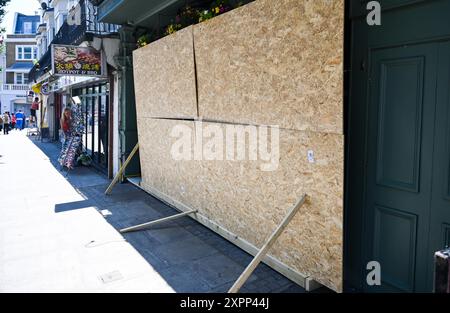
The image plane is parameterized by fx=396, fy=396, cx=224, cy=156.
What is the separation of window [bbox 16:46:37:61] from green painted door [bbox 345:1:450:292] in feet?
168

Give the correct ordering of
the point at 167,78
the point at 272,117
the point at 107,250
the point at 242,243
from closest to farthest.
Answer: the point at 272,117, the point at 242,243, the point at 107,250, the point at 167,78

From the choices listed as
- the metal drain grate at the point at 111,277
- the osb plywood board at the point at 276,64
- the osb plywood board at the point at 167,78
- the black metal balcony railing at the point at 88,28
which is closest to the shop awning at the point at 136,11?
the black metal balcony railing at the point at 88,28

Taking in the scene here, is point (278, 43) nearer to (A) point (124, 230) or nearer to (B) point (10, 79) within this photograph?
(A) point (124, 230)

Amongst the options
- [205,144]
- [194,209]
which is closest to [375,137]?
[205,144]

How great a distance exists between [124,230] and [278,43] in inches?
149

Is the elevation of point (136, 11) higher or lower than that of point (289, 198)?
higher

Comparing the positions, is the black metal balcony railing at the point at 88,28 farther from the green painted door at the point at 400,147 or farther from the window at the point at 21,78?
the window at the point at 21,78

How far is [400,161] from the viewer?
152 inches

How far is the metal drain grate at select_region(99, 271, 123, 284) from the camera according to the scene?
15.2 feet

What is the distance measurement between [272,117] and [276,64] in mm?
611

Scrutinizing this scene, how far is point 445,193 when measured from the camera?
3.48 meters

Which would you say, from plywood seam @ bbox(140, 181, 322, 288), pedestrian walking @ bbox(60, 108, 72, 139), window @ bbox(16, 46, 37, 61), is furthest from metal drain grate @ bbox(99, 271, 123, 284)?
window @ bbox(16, 46, 37, 61)

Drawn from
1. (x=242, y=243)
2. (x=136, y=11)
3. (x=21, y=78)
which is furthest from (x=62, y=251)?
(x=21, y=78)

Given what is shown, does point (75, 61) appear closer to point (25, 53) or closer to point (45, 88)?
point (45, 88)
